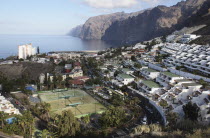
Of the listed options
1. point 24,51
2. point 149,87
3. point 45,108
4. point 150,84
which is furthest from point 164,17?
point 45,108

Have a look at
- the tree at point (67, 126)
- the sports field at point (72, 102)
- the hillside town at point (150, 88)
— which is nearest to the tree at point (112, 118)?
the hillside town at point (150, 88)

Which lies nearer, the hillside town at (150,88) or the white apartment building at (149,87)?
the hillside town at (150,88)

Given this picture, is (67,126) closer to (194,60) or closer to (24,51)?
(194,60)

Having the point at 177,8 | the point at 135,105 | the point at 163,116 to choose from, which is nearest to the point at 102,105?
the point at 135,105

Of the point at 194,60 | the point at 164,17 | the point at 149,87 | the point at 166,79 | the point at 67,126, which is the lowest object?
the point at 67,126

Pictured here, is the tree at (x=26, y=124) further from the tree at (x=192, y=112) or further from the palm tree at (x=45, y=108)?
the tree at (x=192, y=112)

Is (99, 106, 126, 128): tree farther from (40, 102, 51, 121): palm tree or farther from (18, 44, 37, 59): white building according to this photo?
(18, 44, 37, 59): white building

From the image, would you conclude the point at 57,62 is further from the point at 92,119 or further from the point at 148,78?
the point at 92,119

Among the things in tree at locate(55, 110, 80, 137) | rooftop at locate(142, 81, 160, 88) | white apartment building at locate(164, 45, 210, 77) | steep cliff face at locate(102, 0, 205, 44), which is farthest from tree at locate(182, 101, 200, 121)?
steep cliff face at locate(102, 0, 205, 44)
